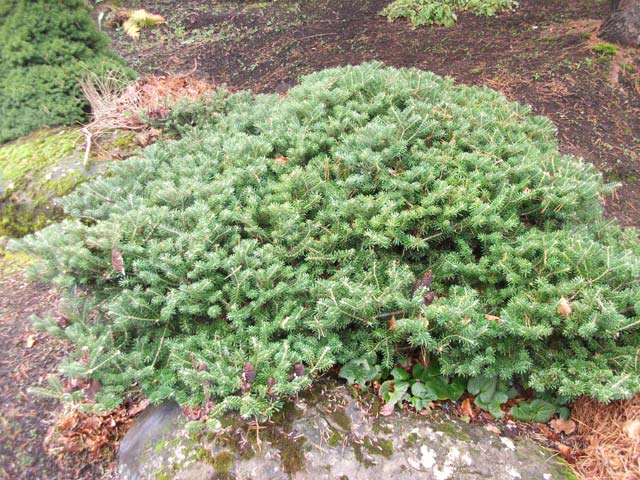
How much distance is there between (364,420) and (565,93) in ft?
17.4

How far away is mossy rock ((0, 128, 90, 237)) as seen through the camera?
4.00 metres

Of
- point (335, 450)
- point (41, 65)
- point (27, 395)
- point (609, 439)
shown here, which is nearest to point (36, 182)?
point (41, 65)

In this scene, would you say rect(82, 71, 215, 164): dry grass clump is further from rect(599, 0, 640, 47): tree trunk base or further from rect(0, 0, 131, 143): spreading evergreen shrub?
rect(599, 0, 640, 47): tree trunk base

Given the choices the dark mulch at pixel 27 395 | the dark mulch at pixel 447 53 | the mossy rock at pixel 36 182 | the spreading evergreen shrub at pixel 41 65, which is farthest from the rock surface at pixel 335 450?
the spreading evergreen shrub at pixel 41 65

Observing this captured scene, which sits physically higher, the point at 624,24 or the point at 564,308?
the point at 624,24

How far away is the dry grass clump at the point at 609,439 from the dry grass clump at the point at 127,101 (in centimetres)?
424

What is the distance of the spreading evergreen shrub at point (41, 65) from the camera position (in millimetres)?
4453

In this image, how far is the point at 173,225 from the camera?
2.68 m

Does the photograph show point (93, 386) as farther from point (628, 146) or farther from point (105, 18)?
point (105, 18)

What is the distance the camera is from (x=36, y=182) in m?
4.08

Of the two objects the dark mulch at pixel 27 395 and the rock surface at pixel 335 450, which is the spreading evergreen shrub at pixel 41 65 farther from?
the rock surface at pixel 335 450

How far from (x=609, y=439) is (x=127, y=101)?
5175mm

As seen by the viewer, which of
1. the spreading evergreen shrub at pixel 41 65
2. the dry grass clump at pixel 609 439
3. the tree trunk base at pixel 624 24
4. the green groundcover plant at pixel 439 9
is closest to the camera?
the dry grass clump at pixel 609 439

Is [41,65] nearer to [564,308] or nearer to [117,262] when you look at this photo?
[117,262]
